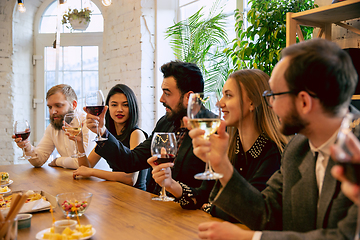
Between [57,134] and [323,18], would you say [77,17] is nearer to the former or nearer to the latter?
[57,134]

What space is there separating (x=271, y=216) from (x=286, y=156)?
22cm

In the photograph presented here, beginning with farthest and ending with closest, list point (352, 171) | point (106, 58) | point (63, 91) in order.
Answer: point (106, 58) < point (63, 91) < point (352, 171)

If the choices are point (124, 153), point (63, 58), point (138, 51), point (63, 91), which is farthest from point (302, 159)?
point (63, 58)

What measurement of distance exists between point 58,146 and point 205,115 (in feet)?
7.87

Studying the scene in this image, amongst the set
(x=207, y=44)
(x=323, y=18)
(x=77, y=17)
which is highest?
(x=77, y=17)

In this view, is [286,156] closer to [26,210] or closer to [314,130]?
[314,130]

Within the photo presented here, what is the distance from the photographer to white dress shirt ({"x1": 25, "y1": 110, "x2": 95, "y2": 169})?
2.71 m

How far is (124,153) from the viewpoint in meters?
2.15

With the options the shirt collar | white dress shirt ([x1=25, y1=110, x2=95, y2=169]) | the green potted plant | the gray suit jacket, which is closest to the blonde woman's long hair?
the gray suit jacket

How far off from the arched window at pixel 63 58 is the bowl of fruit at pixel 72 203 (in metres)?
4.03

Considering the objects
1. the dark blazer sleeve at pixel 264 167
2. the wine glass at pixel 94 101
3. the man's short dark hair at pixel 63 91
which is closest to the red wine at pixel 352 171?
the dark blazer sleeve at pixel 264 167

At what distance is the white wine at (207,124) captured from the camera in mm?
1016

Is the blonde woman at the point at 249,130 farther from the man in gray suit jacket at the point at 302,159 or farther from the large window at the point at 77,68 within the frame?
the large window at the point at 77,68

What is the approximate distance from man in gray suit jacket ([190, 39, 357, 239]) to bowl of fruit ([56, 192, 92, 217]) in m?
0.52
